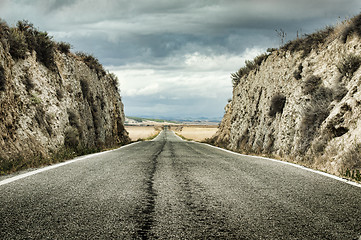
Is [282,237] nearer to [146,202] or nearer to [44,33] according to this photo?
[146,202]

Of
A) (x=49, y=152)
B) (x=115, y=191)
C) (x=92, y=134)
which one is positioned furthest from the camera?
(x=92, y=134)

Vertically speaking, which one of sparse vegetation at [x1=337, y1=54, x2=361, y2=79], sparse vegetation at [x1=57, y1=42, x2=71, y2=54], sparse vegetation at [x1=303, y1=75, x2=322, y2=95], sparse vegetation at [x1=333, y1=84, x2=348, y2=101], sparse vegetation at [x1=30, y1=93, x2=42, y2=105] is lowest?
sparse vegetation at [x1=30, y1=93, x2=42, y2=105]

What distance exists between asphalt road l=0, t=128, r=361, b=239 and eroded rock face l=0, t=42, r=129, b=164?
3.92 meters

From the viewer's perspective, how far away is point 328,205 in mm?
4355

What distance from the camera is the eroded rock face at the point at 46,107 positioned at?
32.1 ft

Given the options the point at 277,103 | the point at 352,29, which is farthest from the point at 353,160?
the point at 277,103

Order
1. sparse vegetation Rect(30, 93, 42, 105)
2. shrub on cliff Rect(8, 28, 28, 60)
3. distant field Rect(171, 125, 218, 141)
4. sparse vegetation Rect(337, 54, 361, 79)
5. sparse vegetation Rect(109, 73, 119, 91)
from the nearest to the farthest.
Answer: sparse vegetation Rect(337, 54, 361, 79)
sparse vegetation Rect(30, 93, 42, 105)
shrub on cliff Rect(8, 28, 28, 60)
sparse vegetation Rect(109, 73, 119, 91)
distant field Rect(171, 125, 218, 141)

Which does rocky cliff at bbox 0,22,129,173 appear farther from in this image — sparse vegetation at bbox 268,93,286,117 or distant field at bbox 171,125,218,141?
distant field at bbox 171,125,218,141

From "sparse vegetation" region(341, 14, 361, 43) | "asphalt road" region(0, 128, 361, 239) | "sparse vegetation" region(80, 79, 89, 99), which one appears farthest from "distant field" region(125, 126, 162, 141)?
"asphalt road" region(0, 128, 361, 239)

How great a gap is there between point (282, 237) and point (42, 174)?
5761mm

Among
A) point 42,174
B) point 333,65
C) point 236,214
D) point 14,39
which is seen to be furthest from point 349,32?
point 14,39

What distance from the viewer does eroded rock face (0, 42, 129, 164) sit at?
9.77 meters

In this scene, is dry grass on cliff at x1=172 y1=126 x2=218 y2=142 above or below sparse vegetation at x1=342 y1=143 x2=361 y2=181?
below

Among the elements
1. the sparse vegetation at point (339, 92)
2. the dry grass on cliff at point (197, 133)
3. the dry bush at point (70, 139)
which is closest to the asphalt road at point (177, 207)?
the sparse vegetation at point (339, 92)
